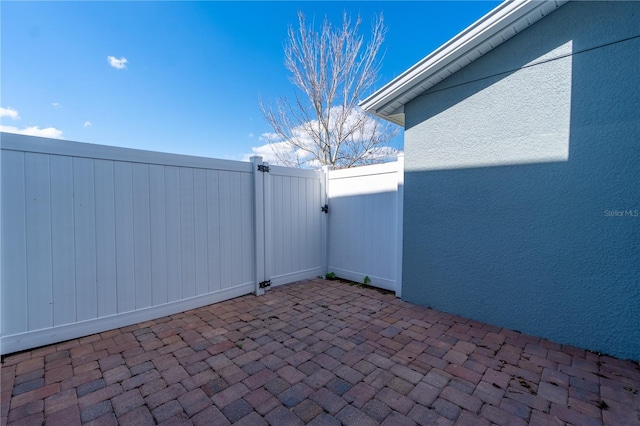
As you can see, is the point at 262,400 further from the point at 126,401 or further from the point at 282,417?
the point at 126,401

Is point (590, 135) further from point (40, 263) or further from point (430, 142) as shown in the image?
point (40, 263)

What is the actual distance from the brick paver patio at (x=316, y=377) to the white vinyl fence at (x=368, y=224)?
1.20m

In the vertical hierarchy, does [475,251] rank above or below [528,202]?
below

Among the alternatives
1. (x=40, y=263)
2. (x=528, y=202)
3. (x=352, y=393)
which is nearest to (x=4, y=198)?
(x=40, y=263)

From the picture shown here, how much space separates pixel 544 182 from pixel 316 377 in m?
2.80

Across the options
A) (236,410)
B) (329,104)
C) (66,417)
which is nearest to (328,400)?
(236,410)

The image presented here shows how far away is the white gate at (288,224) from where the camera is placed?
4.21 m

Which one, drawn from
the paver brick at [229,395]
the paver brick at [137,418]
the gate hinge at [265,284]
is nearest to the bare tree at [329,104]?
the gate hinge at [265,284]

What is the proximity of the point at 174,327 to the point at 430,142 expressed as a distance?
3754 mm

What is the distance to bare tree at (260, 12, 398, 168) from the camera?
32.0 feet

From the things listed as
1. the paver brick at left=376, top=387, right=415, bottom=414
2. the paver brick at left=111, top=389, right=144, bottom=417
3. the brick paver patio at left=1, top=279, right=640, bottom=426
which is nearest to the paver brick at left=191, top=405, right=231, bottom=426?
the brick paver patio at left=1, top=279, right=640, bottom=426

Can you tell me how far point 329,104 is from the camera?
1053 cm

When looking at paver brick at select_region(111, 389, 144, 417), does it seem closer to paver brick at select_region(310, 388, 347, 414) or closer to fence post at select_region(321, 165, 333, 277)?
paver brick at select_region(310, 388, 347, 414)

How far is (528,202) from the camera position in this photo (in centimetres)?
278
